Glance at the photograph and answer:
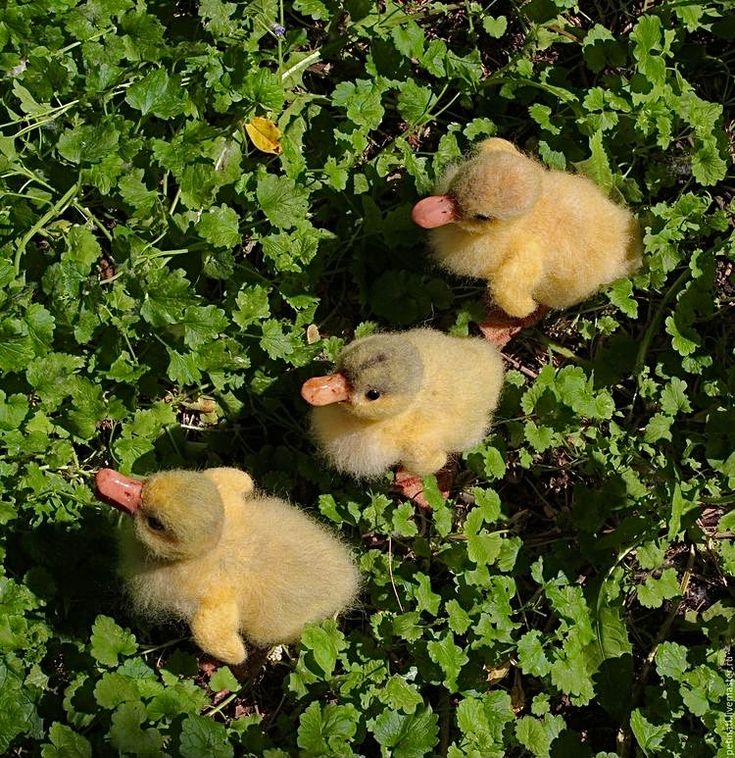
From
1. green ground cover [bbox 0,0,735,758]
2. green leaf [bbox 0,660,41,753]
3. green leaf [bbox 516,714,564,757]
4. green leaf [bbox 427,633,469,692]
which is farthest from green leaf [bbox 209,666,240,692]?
green leaf [bbox 516,714,564,757]

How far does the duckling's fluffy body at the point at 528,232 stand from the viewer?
3738 millimetres

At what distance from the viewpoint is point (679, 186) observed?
15.2 ft

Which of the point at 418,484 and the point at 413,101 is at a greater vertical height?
the point at 413,101

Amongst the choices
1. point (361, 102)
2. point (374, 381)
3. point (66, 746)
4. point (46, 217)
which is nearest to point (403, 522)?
point (374, 381)

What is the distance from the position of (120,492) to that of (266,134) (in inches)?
69.3

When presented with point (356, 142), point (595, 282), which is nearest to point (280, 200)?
point (356, 142)

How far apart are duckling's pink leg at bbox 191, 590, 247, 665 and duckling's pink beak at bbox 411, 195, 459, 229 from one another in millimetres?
1581

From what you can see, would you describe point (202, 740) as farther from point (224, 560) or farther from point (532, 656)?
point (532, 656)

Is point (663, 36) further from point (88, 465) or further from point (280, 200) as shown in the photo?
point (88, 465)

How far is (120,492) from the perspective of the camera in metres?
3.46

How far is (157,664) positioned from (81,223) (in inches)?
75.4

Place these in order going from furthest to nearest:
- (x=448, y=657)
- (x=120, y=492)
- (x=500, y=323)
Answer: (x=500, y=323) < (x=448, y=657) < (x=120, y=492)

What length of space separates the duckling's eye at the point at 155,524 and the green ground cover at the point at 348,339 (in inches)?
27.9

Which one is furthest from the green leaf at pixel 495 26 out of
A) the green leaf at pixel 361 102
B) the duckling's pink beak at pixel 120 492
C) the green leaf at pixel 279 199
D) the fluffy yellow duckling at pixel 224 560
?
the duckling's pink beak at pixel 120 492
